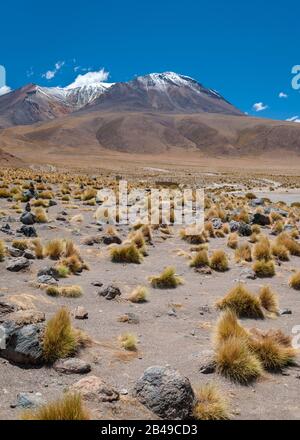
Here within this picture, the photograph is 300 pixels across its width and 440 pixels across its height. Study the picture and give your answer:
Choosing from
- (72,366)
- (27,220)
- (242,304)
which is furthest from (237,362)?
(27,220)

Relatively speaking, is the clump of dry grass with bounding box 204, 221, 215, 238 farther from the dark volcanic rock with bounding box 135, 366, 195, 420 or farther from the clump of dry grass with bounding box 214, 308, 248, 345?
the dark volcanic rock with bounding box 135, 366, 195, 420

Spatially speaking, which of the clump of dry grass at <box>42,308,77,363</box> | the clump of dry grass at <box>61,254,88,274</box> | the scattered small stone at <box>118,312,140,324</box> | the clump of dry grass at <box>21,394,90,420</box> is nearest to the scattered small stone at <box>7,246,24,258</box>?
the clump of dry grass at <box>61,254,88,274</box>

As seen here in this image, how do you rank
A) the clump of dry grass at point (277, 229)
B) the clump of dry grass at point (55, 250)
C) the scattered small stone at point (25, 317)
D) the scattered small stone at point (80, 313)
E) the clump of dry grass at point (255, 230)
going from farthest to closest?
the clump of dry grass at point (277, 229) → the clump of dry grass at point (255, 230) → the clump of dry grass at point (55, 250) → the scattered small stone at point (80, 313) → the scattered small stone at point (25, 317)

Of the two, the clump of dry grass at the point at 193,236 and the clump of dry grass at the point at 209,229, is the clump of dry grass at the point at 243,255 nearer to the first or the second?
the clump of dry grass at the point at 193,236

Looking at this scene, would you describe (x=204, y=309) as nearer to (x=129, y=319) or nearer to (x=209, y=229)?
(x=129, y=319)

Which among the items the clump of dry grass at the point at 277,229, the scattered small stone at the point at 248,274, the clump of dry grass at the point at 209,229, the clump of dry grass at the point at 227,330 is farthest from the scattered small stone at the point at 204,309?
the clump of dry grass at the point at 277,229

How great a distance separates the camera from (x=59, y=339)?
624cm

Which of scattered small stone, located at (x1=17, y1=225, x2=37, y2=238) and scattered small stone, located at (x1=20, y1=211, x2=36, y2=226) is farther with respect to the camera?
scattered small stone, located at (x1=20, y1=211, x2=36, y2=226)

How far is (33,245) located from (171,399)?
28.7 feet

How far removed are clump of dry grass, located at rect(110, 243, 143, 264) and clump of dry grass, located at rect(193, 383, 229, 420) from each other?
755cm

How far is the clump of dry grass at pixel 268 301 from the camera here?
9.28m

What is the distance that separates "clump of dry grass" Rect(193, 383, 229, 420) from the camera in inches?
202

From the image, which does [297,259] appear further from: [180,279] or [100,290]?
[100,290]

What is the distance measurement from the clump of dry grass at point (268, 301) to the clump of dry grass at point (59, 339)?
4.23 m
